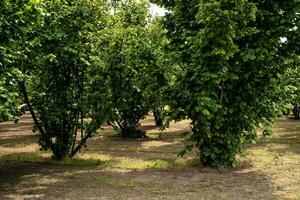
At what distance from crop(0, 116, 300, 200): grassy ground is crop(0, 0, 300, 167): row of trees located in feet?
3.17

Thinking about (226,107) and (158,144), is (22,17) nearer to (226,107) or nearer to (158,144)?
(226,107)

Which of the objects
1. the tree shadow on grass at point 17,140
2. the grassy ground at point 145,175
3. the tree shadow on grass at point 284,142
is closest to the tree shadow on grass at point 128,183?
the grassy ground at point 145,175

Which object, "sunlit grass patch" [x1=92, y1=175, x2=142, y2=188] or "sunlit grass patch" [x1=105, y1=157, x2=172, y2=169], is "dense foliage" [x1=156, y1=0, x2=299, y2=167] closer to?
"sunlit grass patch" [x1=105, y1=157, x2=172, y2=169]

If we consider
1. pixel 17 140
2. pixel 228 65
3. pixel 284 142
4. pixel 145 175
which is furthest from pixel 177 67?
pixel 17 140

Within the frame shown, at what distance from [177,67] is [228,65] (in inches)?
61.5

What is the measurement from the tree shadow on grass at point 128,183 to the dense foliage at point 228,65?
1.19 m

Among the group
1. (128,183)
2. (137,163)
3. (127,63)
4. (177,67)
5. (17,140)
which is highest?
(127,63)

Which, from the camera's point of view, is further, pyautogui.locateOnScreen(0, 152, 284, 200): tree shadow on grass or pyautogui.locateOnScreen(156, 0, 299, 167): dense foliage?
pyautogui.locateOnScreen(156, 0, 299, 167): dense foliage

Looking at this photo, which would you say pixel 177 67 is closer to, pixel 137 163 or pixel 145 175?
pixel 145 175

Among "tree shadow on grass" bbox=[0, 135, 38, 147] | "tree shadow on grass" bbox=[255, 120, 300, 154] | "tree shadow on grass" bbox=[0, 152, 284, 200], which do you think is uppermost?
"tree shadow on grass" bbox=[0, 135, 38, 147]

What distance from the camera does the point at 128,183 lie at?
1029cm

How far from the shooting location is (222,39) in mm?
10812

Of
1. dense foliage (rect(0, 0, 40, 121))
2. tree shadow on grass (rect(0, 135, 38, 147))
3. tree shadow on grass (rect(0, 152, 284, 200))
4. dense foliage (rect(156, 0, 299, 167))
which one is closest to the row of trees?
dense foliage (rect(156, 0, 299, 167))

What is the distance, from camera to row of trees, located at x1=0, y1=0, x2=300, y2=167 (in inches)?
432
